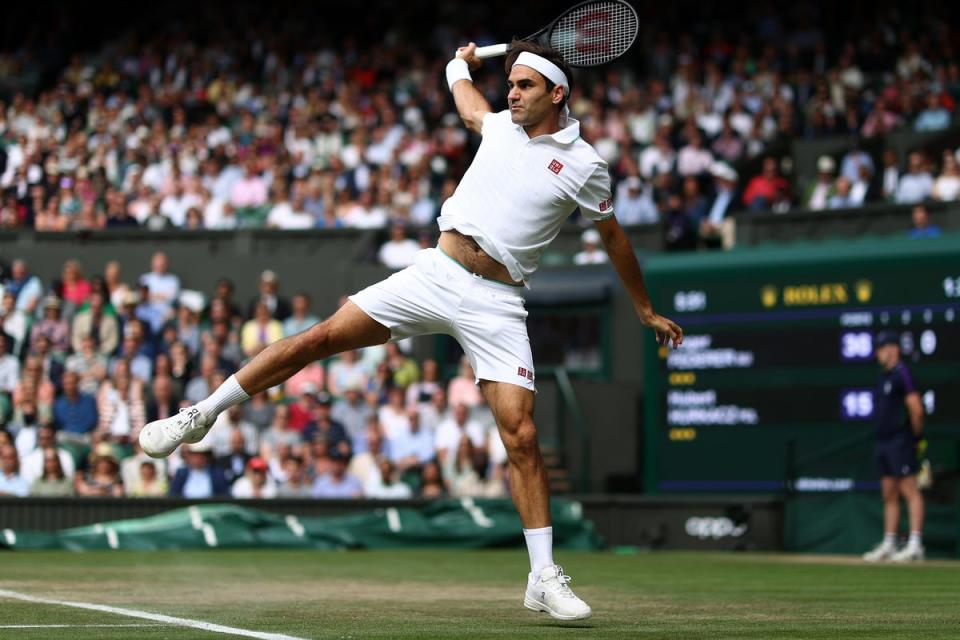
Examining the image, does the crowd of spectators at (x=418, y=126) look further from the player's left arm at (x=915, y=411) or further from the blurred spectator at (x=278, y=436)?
the player's left arm at (x=915, y=411)

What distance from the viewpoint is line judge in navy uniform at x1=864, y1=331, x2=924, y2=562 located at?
14.9 meters

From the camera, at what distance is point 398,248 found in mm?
21203

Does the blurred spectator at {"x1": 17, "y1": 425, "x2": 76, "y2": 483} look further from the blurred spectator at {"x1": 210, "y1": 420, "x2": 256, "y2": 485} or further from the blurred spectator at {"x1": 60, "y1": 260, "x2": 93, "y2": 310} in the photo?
the blurred spectator at {"x1": 60, "y1": 260, "x2": 93, "y2": 310}

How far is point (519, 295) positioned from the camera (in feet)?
23.6

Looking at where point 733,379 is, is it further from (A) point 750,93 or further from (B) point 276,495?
(A) point 750,93

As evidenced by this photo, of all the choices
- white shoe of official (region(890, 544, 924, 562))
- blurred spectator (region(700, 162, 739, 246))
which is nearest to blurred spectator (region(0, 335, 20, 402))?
blurred spectator (region(700, 162, 739, 246))

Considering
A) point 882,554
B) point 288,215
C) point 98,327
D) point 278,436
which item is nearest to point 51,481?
point 278,436

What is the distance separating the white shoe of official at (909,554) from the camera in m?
14.9

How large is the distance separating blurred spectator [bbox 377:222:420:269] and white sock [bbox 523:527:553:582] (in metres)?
14.3

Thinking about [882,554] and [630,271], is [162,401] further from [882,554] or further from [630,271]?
[630,271]

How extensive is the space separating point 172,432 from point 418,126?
17.9 m

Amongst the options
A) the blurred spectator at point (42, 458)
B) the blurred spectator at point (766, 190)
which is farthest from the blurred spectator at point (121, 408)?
the blurred spectator at point (766, 190)

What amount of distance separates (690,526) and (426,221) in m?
6.68

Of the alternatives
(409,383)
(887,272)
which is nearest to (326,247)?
(409,383)
